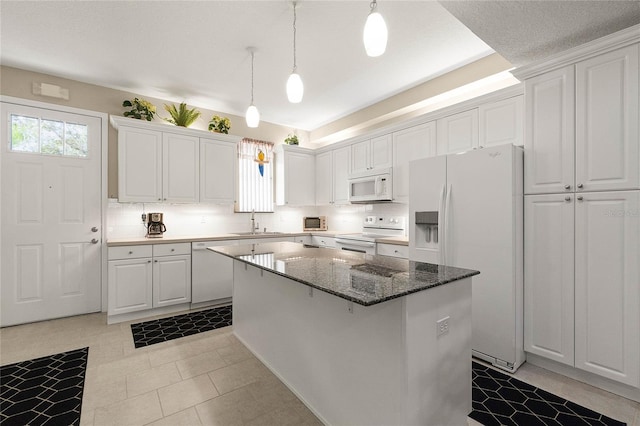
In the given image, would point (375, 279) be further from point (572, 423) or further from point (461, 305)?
point (572, 423)

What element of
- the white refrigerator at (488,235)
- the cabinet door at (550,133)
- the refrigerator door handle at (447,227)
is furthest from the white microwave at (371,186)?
the cabinet door at (550,133)

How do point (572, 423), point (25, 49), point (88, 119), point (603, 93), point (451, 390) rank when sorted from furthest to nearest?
point (88, 119) < point (25, 49) < point (603, 93) < point (572, 423) < point (451, 390)

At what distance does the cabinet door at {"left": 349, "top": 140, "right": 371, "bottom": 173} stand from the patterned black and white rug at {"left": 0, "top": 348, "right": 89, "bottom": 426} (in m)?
3.81

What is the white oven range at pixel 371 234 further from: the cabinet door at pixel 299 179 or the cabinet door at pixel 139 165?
the cabinet door at pixel 139 165

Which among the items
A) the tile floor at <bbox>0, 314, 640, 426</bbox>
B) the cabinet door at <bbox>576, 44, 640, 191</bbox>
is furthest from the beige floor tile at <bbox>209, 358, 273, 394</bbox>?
the cabinet door at <bbox>576, 44, 640, 191</bbox>

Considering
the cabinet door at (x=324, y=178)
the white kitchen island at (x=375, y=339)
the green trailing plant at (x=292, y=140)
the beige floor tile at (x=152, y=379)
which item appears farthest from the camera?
the green trailing plant at (x=292, y=140)

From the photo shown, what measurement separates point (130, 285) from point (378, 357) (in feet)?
10.6

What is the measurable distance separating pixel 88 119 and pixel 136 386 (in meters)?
3.33

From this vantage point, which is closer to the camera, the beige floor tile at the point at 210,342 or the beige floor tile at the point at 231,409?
the beige floor tile at the point at 231,409

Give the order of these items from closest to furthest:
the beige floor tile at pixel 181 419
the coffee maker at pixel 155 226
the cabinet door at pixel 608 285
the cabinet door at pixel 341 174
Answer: the beige floor tile at pixel 181 419
the cabinet door at pixel 608 285
the coffee maker at pixel 155 226
the cabinet door at pixel 341 174

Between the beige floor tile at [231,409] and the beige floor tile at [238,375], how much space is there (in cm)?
10

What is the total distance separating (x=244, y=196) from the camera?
4.99m

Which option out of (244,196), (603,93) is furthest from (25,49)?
(603,93)

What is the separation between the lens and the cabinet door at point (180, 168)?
13.1 ft
